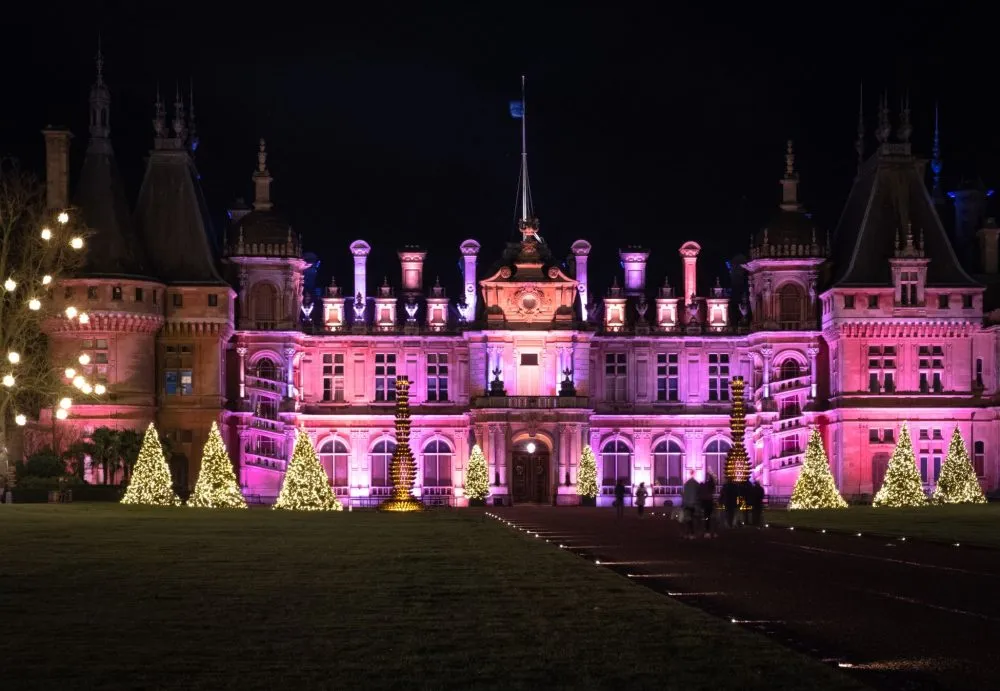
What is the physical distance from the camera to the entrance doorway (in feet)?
312

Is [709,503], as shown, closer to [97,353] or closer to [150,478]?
[150,478]

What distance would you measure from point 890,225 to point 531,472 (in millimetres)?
23376

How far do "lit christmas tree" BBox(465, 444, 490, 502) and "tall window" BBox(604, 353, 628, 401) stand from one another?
10.3 meters

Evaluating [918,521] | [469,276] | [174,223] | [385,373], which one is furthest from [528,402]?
[918,521]

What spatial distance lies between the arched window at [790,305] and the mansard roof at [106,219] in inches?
1329

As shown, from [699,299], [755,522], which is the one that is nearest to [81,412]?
[699,299]

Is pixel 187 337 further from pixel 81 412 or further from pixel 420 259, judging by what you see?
pixel 420 259

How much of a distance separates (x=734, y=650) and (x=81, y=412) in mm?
70967

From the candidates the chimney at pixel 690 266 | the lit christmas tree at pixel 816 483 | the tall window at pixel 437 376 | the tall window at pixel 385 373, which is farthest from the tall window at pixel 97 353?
the lit christmas tree at pixel 816 483

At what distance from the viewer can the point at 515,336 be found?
95375mm

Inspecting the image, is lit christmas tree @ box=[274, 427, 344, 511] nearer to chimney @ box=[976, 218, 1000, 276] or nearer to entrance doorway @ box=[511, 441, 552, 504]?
entrance doorway @ box=[511, 441, 552, 504]

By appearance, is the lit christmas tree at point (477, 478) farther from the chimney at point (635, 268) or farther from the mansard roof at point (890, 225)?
the mansard roof at point (890, 225)

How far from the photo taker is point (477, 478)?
9219 cm

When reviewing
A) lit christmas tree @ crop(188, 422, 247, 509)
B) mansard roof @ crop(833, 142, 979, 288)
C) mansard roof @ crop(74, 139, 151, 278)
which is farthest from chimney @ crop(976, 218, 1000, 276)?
lit christmas tree @ crop(188, 422, 247, 509)
